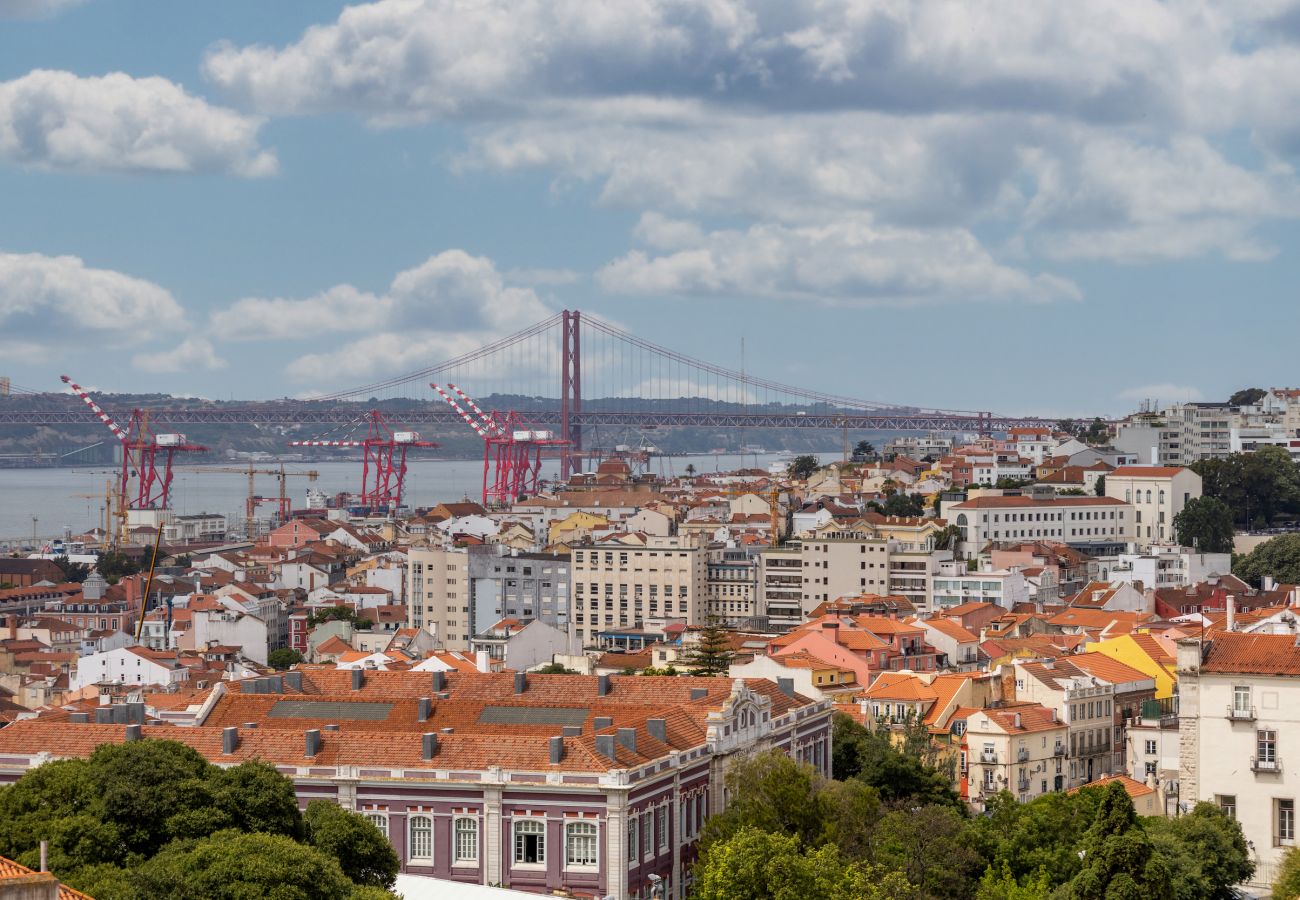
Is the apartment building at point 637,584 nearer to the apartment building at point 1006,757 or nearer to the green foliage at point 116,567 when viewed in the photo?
the green foliage at point 116,567

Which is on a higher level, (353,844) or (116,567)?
(353,844)

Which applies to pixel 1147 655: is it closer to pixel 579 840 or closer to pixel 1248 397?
pixel 579 840

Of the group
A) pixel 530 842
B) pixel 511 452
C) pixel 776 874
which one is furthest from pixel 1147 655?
pixel 511 452

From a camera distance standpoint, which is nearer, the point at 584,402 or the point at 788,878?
the point at 788,878

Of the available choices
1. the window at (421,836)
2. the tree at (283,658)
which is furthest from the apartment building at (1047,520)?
the window at (421,836)

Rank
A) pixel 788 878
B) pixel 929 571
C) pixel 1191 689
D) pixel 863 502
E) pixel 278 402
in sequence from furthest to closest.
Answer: pixel 278 402, pixel 863 502, pixel 929 571, pixel 1191 689, pixel 788 878

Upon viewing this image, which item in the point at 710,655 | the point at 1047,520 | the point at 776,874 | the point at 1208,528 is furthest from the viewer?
the point at 1047,520

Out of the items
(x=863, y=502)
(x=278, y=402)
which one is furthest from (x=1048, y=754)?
(x=278, y=402)

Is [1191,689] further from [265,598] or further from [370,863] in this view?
[265,598]
